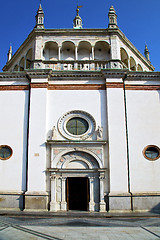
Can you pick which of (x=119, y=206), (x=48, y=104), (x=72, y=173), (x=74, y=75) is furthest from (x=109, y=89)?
(x=119, y=206)

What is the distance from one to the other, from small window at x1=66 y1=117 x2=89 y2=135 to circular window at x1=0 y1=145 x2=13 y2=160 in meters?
4.55

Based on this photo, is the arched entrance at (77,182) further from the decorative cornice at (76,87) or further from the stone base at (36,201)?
the decorative cornice at (76,87)

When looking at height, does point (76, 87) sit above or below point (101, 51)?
below

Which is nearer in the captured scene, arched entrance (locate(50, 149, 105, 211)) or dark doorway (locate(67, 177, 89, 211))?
arched entrance (locate(50, 149, 105, 211))

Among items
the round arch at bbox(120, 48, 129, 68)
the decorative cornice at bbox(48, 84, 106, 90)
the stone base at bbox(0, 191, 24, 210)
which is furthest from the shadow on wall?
the round arch at bbox(120, 48, 129, 68)

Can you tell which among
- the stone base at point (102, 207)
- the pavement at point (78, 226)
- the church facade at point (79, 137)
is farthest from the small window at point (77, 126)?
the pavement at point (78, 226)

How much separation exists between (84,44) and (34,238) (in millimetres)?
16610

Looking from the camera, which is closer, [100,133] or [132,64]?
[100,133]

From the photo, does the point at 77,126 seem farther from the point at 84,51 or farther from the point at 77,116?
the point at 84,51

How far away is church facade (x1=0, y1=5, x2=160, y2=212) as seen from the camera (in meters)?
17.2

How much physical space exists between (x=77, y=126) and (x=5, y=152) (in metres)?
5.57

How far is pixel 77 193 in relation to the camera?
18031 mm

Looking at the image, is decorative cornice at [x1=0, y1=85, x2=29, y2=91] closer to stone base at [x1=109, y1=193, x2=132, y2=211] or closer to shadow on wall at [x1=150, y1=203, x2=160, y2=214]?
stone base at [x1=109, y1=193, x2=132, y2=211]

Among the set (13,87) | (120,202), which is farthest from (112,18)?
(120,202)
